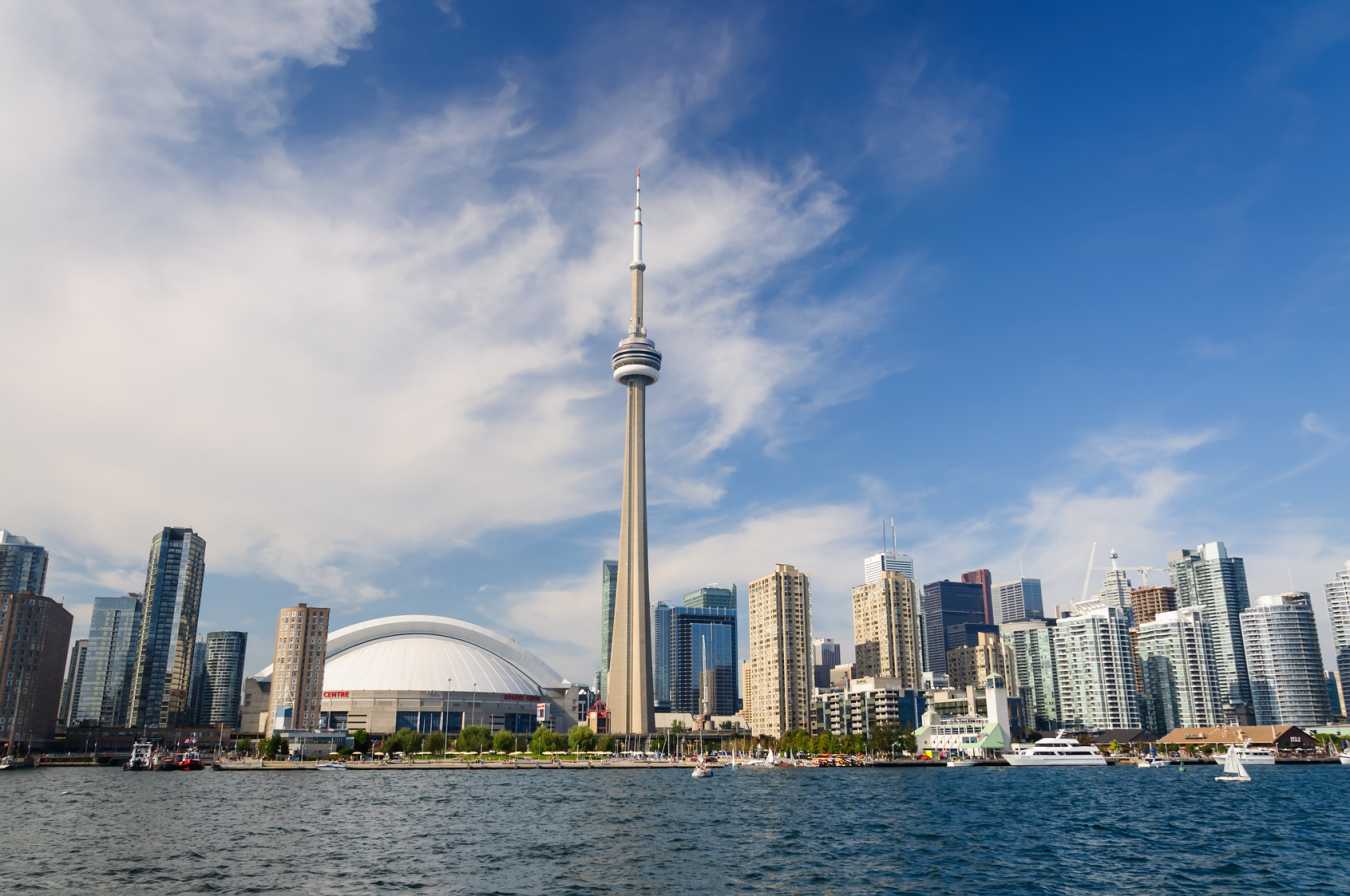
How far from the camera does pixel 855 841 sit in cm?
6216

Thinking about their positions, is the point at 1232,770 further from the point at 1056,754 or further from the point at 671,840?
the point at 671,840

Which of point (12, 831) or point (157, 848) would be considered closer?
point (157, 848)

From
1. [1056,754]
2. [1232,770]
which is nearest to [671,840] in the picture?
[1232,770]

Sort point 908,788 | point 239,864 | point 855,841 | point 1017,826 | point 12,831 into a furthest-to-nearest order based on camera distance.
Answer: point 908,788 → point 1017,826 → point 12,831 → point 855,841 → point 239,864

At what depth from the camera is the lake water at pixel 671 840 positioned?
1863 inches

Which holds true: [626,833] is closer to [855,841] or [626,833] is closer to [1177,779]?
[855,841]

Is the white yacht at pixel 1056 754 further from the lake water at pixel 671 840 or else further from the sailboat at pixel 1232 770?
the lake water at pixel 671 840

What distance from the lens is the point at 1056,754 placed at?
19425cm

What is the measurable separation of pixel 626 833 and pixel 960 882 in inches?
998

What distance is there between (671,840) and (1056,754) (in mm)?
157126

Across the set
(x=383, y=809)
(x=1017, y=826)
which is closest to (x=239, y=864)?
(x=383, y=809)

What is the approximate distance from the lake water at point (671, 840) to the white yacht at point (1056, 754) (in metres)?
78.0

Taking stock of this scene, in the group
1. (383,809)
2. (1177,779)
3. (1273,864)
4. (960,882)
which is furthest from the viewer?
(1177,779)

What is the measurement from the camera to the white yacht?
190 metres
